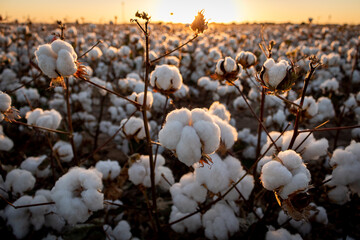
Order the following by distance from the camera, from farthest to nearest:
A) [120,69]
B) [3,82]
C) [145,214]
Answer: [120,69] → [3,82] → [145,214]

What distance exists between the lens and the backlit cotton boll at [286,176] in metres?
0.95

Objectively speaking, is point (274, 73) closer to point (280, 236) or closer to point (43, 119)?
point (280, 236)

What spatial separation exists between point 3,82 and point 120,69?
2.33 metres

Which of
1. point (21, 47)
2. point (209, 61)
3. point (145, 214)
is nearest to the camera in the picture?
point (145, 214)

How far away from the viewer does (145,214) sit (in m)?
2.32

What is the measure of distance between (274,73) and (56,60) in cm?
97

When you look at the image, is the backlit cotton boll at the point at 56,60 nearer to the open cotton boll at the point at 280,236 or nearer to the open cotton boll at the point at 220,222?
the open cotton boll at the point at 220,222

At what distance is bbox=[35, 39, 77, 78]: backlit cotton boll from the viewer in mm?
993

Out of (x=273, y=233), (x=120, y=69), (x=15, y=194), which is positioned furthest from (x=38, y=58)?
(x=120, y=69)

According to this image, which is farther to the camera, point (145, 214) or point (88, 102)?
point (88, 102)

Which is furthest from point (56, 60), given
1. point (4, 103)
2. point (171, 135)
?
point (171, 135)

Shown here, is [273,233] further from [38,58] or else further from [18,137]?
[18,137]

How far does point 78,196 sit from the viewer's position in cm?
126

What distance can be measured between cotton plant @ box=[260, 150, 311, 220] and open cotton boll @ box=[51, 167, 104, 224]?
2.69 feet
